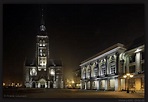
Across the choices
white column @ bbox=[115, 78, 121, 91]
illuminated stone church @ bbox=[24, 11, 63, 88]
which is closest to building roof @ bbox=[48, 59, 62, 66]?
illuminated stone church @ bbox=[24, 11, 63, 88]

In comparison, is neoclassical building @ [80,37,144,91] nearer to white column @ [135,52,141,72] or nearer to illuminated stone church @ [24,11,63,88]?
white column @ [135,52,141,72]

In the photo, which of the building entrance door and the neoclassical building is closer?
the neoclassical building

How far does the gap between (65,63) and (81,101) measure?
23.7 inches

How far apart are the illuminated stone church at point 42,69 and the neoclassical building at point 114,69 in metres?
0.36

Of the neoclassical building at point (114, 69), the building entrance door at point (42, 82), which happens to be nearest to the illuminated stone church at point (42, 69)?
the building entrance door at point (42, 82)

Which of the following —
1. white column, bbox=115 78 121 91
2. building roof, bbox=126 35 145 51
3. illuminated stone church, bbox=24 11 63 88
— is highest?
building roof, bbox=126 35 145 51

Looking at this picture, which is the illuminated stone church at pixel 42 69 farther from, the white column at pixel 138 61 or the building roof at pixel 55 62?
the white column at pixel 138 61

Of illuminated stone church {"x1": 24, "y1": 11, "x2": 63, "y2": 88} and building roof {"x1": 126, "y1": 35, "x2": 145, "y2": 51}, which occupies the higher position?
building roof {"x1": 126, "y1": 35, "x2": 145, "y2": 51}

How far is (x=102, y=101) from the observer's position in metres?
3.90

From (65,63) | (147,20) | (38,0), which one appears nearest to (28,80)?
(65,63)

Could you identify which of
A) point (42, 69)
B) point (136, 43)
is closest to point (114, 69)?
point (136, 43)

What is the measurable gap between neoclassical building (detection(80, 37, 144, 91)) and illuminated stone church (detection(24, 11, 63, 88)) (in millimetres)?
360

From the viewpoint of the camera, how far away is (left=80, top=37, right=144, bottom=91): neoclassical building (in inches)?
157

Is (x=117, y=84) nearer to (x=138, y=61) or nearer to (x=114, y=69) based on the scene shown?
(x=114, y=69)
